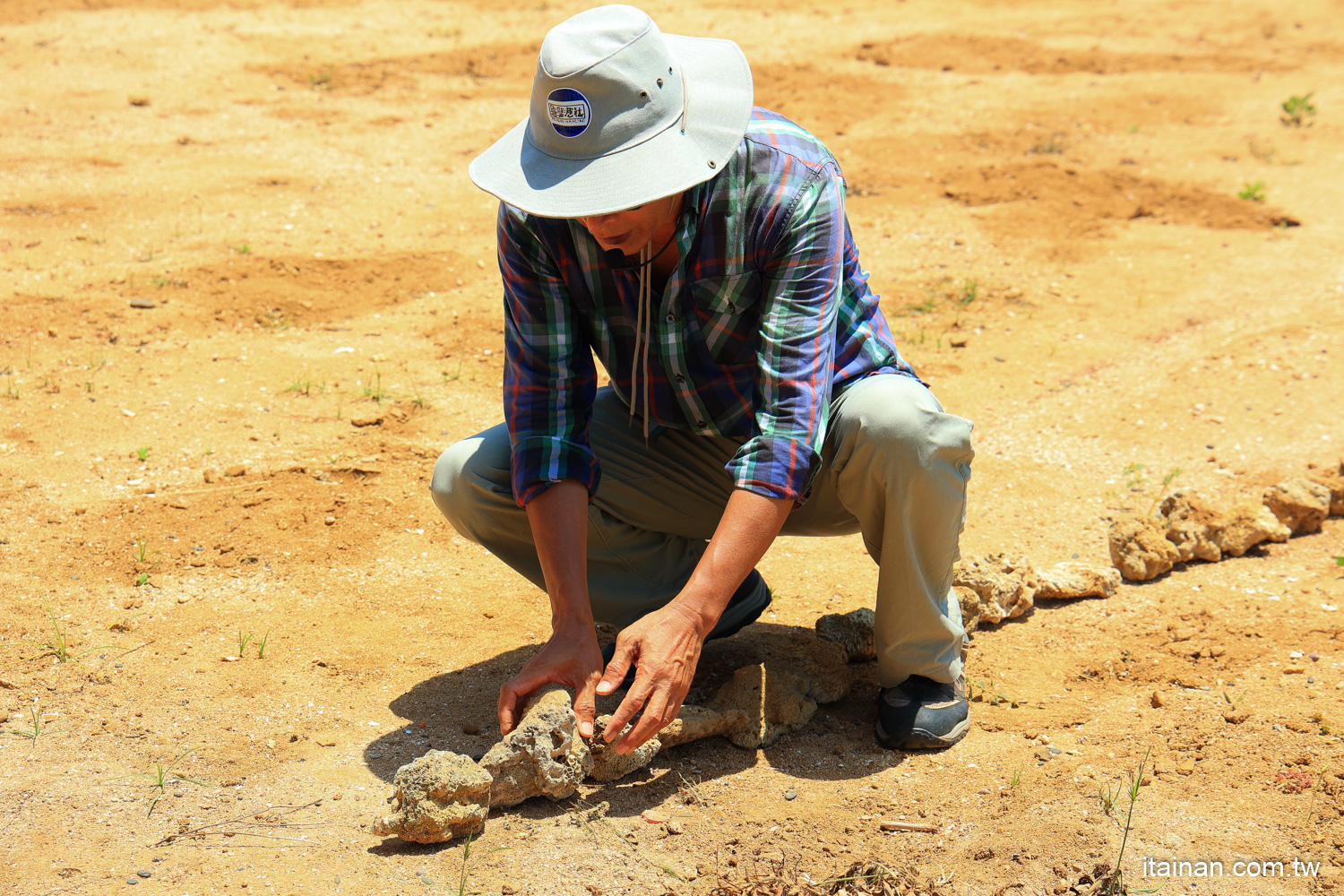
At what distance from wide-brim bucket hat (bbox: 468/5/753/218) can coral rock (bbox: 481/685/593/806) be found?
0.91 metres

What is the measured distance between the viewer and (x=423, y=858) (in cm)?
A: 202

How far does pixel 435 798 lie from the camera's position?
1.97m

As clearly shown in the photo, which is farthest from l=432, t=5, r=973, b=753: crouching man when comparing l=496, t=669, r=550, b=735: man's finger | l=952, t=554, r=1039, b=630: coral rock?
l=952, t=554, r=1039, b=630: coral rock

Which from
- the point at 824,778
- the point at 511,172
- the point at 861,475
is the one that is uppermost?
the point at 511,172

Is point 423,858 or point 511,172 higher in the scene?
point 511,172

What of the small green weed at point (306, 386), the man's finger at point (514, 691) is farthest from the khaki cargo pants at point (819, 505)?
the small green weed at point (306, 386)

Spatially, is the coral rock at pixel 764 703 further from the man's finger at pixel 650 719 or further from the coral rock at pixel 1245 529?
the coral rock at pixel 1245 529

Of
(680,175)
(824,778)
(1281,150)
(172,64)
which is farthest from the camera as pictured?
(172,64)

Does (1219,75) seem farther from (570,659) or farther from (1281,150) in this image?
(570,659)

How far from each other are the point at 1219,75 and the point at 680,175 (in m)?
7.39

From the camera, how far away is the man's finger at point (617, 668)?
6.40ft

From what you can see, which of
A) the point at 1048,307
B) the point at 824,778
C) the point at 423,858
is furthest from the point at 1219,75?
the point at 423,858

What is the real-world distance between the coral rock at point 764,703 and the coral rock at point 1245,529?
4.71ft

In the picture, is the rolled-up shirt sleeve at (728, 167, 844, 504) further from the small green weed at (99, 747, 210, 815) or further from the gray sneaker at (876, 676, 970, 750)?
the small green weed at (99, 747, 210, 815)
